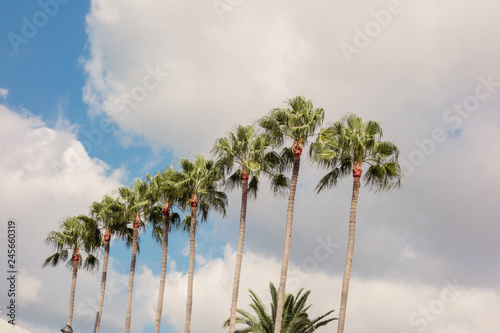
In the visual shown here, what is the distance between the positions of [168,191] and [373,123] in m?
17.2

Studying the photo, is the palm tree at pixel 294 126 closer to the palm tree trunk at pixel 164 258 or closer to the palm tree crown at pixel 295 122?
the palm tree crown at pixel 295 122

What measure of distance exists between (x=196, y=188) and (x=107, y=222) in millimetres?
13278

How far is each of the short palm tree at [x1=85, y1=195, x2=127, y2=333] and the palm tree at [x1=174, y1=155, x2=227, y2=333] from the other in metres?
9.61

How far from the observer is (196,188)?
4294 centimetres

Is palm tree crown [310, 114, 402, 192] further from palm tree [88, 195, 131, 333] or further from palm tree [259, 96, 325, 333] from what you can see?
palm tree [88, 195, 131, 333]

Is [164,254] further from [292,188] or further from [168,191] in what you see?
[292,188]

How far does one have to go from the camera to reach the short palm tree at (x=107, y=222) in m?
51.2

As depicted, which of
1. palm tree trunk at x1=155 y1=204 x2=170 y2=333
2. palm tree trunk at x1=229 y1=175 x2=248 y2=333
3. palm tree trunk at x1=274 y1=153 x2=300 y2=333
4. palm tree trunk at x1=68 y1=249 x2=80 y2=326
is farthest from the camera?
palm tree trunk at x1=68 y1=249 x2=80 y2=326

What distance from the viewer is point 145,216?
5031 centimetres

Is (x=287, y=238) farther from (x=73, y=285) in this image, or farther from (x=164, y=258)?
(x=73, y=285)

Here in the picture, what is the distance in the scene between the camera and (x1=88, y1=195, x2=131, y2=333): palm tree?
51.2 meters

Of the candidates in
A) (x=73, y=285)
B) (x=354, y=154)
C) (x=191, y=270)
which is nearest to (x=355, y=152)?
(x=354, y=154)

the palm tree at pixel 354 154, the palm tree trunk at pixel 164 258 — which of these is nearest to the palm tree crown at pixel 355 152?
the palm tree at pixel 354 154

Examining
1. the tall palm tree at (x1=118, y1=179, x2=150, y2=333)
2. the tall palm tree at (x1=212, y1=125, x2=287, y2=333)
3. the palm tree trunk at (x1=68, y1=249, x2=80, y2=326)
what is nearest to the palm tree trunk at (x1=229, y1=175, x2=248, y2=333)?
the tall palm tree at (x1=212, y1=125, x2=287, y2=333)
